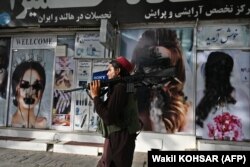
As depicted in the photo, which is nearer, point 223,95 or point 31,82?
point 223,95

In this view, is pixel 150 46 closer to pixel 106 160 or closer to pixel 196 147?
pixel 196 147

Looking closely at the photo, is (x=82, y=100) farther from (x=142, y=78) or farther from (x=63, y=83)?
(x=142, y=78)

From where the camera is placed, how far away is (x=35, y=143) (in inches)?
309

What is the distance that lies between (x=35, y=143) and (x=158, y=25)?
3.86 metres

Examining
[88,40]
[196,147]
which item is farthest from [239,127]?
[88,40]

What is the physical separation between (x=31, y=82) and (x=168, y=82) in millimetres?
3553

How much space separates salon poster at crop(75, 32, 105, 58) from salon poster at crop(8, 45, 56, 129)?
68cm

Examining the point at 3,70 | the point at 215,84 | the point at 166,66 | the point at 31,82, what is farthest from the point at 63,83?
the point at 215,84

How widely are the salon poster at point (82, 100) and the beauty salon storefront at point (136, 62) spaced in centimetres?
2

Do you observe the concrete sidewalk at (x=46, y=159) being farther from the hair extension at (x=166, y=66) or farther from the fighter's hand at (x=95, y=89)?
the fighter's hand at (x=95, y=89)

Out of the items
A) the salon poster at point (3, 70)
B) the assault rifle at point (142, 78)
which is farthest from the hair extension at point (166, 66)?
the assault rifle at point (142, 78)

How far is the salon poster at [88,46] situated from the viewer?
28.1 feet

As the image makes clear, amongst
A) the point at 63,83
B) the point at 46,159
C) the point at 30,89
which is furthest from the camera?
the point at 30,89

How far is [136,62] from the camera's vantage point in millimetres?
8281
